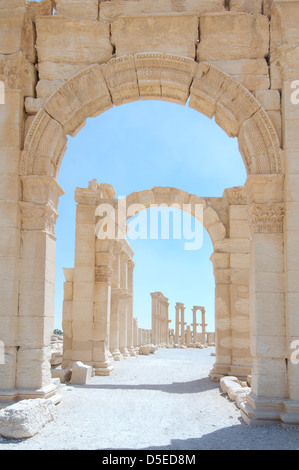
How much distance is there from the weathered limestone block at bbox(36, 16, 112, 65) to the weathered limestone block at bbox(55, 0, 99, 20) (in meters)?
0.19

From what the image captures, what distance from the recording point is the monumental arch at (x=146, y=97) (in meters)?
6.76

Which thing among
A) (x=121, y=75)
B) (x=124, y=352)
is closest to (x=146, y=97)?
(x=121, y=75)

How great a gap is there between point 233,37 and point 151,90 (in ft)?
5.55

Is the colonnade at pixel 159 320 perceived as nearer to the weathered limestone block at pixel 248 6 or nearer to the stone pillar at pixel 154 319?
the stone pillar at pixel 154 319

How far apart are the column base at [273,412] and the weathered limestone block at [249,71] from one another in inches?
195

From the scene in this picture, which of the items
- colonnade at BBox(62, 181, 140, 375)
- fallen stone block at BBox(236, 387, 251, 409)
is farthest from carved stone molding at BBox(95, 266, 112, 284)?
fallen stone block at BBox(236, 387, 251, 409)

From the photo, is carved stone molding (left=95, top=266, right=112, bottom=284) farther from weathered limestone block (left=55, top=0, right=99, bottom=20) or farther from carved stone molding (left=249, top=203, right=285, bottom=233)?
weathered limestone block (left=55, top=0, right=99, bottom=20)

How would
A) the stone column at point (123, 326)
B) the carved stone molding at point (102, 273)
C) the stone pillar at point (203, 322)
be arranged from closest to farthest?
the carved stone molding at point (102, 273) → the stone column at point (123, 326) → the stone pillar at point (203, 322)

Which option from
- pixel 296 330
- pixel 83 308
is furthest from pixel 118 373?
pixel 296 330

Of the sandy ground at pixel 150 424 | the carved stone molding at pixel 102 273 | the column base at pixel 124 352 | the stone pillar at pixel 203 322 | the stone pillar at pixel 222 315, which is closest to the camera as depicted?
the sandy ground at pixel 150 424

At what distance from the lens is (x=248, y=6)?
25.6 ft

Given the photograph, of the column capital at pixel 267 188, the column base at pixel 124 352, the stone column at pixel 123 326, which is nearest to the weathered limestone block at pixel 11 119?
the column capital at pixel 267 188

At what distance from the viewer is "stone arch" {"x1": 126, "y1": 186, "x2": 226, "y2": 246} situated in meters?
13.2

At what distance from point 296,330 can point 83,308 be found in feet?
25.6
